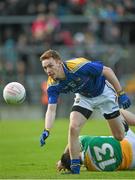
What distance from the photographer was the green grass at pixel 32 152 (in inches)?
431

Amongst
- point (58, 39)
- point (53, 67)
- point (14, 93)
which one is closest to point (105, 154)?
point (53, 67)

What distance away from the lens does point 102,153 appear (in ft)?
37.9

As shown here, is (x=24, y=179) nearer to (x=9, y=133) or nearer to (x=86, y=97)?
(x=86, y=97)

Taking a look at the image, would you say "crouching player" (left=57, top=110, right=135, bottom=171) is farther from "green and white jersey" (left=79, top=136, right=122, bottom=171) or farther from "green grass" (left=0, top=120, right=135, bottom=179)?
"green grass" (left=0, top=120, right=135, bottom=179)

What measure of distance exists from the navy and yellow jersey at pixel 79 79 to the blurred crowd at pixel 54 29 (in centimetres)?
1422

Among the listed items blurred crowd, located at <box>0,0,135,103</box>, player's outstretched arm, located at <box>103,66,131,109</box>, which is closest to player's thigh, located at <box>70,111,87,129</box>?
player's outstretched arm, located at <box>103,66,131,109</box>

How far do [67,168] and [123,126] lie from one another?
3.61 feet

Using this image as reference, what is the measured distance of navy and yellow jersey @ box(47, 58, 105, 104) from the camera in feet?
37.6

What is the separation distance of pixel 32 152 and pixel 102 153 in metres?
3.95

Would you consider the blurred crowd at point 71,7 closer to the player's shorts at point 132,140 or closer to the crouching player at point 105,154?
the player's shorts at point 132,140

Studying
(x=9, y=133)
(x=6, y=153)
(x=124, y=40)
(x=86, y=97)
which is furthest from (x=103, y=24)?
(x=86, y=97)

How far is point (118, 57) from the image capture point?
25.9 meters

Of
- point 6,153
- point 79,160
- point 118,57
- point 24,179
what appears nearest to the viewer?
point 24,179

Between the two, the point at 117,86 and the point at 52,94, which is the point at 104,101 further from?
the point at 52,94
